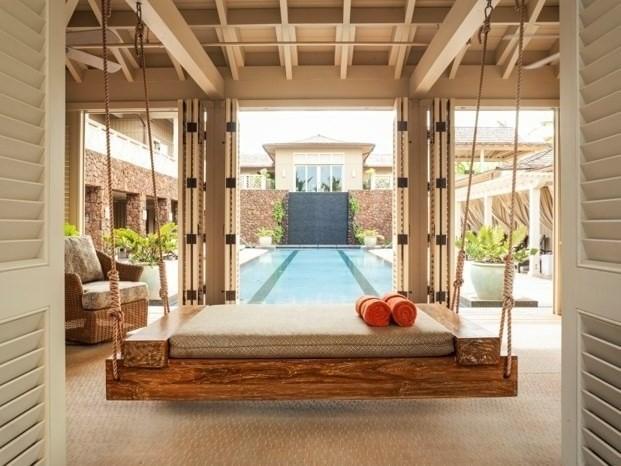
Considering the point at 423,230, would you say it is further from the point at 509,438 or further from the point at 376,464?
the point at 376,464

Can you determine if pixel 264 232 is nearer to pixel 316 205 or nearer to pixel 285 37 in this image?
pixel 316 205

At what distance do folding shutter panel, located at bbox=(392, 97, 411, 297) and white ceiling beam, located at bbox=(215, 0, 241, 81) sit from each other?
193 cm

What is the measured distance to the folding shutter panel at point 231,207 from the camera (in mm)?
5195

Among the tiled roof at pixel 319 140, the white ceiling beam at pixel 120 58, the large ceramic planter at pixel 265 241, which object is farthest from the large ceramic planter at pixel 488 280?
the tiled roof at pixel 319 140

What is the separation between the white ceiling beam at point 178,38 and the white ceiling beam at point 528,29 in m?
3.16

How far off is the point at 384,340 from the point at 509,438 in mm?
788

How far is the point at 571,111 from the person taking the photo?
1547mm

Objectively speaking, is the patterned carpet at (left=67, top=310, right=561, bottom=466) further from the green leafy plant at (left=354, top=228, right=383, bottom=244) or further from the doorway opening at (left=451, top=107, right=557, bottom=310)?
the green leafy plant at (left=354, top=228, right=383, bottom=244)

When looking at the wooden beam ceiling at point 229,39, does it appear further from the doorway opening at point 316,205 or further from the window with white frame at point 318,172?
the window with white frame at point 318,172

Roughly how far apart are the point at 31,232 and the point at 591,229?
6.14ft

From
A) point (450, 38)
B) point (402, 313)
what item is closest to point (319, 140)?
point (450, 38)

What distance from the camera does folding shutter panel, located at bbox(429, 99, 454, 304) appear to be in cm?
511

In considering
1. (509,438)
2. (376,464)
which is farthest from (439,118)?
(376,464)

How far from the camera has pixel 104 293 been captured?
4.02 meters
